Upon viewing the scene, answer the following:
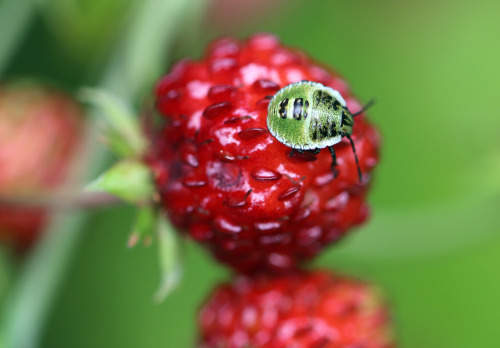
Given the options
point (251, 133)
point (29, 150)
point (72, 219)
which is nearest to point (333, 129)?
point (251, 133)

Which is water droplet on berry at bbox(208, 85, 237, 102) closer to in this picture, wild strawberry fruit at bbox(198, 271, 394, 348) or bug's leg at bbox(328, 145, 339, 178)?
bug's leg at bbox(328, 145, 339, 178)

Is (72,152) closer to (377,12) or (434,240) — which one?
(434,240)

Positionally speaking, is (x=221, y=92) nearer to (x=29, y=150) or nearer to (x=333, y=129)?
(x=333, y=129)

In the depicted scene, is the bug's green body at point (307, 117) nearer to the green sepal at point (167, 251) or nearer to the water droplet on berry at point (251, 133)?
the water droplet on berry at point (251, 133)

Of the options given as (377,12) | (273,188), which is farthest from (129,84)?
(377,12)

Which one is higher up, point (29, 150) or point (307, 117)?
point (29, 150)

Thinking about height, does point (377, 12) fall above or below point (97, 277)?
above
